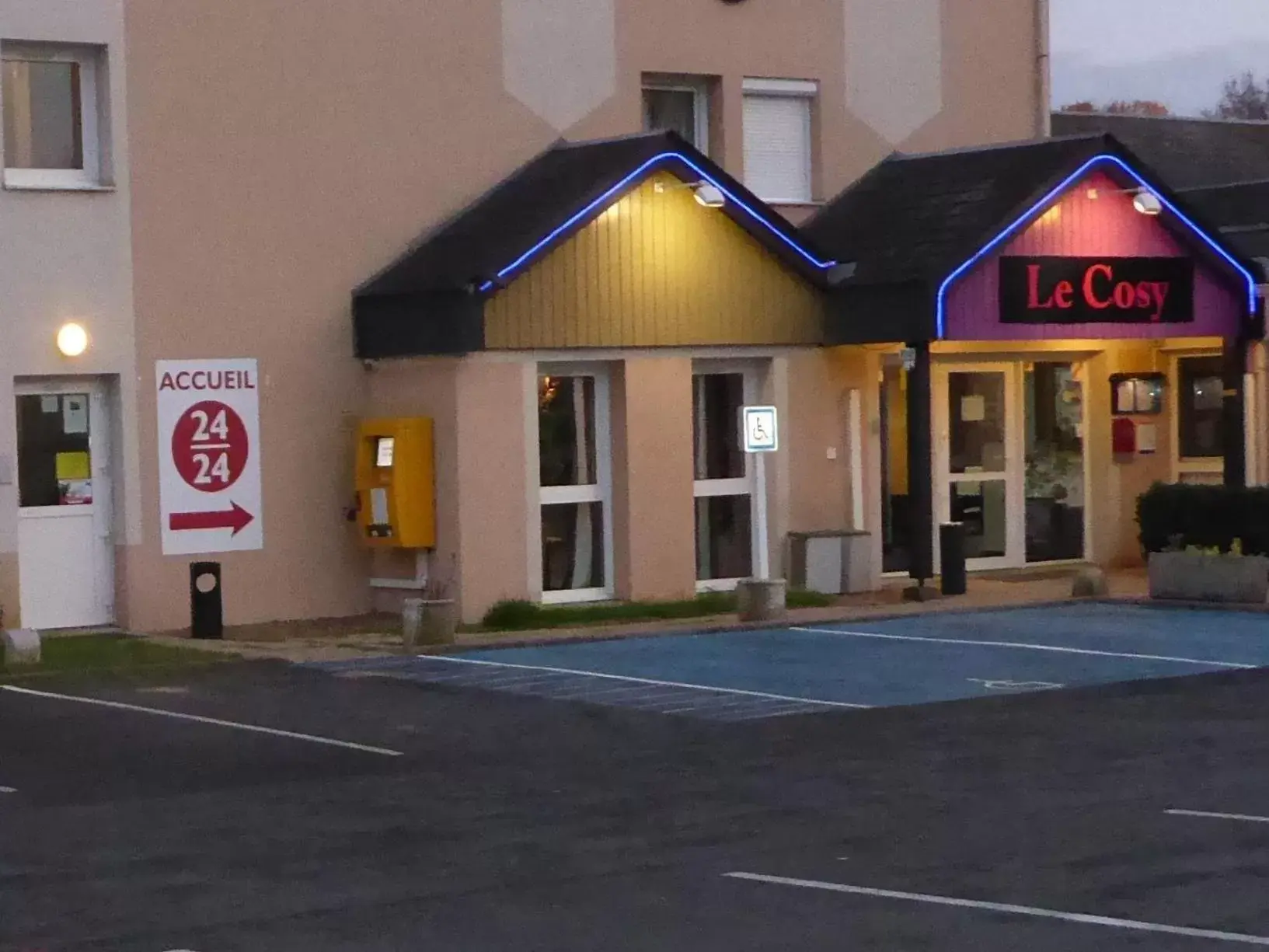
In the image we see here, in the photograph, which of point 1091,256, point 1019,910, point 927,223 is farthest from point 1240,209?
point 1019,910

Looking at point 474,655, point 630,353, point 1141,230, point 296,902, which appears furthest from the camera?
point 1141,230

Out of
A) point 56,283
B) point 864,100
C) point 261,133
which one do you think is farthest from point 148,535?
point 864,100

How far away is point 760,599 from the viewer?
802 inches

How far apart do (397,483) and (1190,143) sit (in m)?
19.0

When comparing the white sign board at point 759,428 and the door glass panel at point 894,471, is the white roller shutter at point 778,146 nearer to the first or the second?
the door glass panel at point 894,471

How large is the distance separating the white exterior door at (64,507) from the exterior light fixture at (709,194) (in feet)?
18.7

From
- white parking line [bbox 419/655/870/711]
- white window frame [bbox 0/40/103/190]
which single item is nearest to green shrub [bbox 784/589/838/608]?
white parking line [bbox 419/655/870/711]

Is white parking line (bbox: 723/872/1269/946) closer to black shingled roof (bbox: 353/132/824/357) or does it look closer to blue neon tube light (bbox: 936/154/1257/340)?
black shingled roof (bbox: 353/132/824/357)

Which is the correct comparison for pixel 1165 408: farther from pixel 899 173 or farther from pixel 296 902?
pixel 296 902

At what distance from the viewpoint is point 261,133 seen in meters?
21.3

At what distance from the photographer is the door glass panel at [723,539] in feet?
76.0

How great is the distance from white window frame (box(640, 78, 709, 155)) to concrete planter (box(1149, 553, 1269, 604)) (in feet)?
21.4

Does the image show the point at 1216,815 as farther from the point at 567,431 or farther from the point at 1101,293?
the point at 1101,293

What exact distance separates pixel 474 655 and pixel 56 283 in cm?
513
